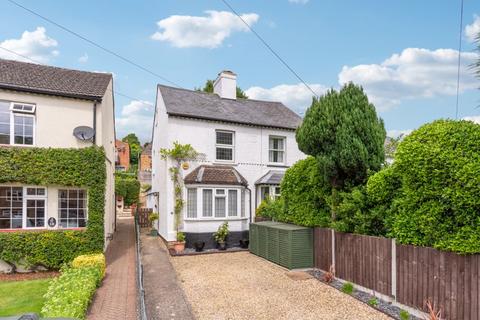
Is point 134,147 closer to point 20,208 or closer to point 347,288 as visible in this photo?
point 20,208

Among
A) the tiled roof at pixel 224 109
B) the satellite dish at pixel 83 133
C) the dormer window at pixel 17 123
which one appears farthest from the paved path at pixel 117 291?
the tiled roof at pixel 224 109

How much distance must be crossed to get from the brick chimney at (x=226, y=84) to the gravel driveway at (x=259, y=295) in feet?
38.2

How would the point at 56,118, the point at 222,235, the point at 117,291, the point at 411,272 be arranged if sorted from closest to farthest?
1. the point at 411,272
2. the point at 117,291
3. the point at 56,118
4. the point at 222,235

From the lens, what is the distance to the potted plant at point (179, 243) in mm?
15078

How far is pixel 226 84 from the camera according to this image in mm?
20453

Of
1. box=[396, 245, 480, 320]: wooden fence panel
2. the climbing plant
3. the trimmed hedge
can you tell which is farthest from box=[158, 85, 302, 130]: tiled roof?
box=[396, 245, 480, 320]: wooden fence panel

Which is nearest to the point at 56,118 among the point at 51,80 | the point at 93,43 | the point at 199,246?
the point at 51,80

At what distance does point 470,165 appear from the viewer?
247 inches

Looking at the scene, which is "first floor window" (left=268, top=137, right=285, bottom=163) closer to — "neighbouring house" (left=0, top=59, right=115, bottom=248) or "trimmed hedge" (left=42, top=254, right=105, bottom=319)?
"neighbouring house" (left=0, top=59, right=115, bottom=248)

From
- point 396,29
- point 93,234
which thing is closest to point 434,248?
point 396,29

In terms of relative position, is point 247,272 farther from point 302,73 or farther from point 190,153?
point 302,73

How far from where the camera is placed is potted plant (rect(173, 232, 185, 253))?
15078 mm

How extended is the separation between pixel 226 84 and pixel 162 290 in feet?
46.9

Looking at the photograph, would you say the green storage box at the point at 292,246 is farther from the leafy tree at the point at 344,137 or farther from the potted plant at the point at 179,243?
the potted plant at the point at 179,243
